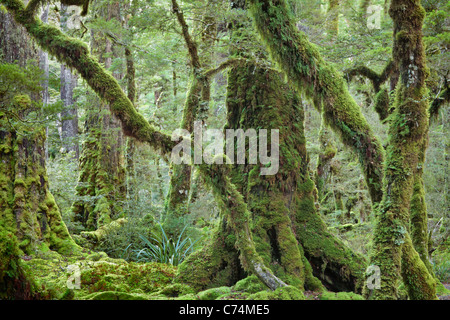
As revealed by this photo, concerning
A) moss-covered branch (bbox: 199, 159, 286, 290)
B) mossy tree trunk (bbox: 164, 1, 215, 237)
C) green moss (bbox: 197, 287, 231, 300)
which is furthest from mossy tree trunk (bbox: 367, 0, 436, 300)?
mossy tree trunk (bbox: 164, 1, 215, 237)

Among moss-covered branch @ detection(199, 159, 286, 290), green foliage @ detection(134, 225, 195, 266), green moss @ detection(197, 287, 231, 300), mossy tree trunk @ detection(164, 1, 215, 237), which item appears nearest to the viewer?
green moss @ detection(197, 287, 231, 300)

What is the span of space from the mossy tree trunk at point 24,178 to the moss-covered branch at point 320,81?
15.7 feet

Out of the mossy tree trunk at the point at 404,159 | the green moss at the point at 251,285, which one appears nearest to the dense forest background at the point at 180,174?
the green moss at the point at 251,285

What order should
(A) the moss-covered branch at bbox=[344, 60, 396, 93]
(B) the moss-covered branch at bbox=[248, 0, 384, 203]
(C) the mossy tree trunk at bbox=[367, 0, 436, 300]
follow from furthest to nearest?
(A) the moss-covered branch at bbox=[344, 60, 396, 93], (B) the moss-covered branch at bbox=[248, 0, 384, 203], (C) the mossy tree trunk at bbox=[367, 0, 436, 300]

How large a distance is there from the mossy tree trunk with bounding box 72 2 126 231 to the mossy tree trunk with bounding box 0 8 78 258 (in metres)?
2.66

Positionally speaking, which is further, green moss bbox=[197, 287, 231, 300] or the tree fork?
the tree fork

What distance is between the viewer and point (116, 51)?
1177 centimetres

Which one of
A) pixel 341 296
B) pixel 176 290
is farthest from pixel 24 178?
pixel 341 296

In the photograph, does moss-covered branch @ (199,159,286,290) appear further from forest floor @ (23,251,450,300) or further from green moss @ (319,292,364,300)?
green moss @ (319,292,364,300)

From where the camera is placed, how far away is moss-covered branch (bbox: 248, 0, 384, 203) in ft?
19.2

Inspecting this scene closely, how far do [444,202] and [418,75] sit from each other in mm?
10681

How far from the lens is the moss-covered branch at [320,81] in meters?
5.85

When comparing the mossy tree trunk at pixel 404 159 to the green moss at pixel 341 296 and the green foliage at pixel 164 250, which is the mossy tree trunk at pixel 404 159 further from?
the green foliage at pixel 164 250
